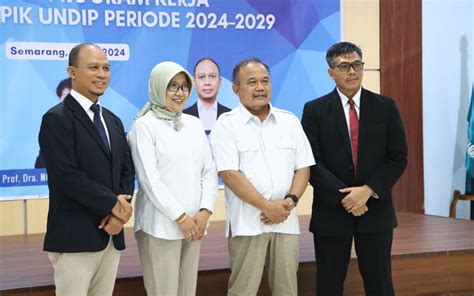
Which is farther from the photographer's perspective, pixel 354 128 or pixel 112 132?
pixel 354 128

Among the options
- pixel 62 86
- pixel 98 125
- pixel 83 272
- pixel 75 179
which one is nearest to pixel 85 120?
pixel 98 125

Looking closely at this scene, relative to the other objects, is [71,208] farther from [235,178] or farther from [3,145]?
[3,145]

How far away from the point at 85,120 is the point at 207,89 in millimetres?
2660

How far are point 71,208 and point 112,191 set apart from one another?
0.18m

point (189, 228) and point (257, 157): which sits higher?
point (257, 157)

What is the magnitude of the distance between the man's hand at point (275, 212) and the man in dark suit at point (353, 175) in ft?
0.71

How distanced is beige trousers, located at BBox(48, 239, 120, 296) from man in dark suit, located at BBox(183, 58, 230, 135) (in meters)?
2.64

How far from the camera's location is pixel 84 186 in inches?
105

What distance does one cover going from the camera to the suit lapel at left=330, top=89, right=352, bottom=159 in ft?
10.6

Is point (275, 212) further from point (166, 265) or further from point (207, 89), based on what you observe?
point (207, 89)

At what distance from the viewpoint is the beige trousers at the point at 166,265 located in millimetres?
2932

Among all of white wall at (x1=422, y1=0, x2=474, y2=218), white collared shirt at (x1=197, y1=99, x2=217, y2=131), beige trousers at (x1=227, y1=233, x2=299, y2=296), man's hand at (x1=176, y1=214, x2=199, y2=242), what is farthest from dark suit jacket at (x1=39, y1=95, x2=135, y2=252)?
white wall at (x1=422, y1=0, x2=474, y2=218)

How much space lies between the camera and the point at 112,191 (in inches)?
110

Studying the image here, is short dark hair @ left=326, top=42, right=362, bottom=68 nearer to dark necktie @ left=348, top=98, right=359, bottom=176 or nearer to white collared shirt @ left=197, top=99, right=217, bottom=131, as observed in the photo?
dark necktie @ left=348, top=98, right=359, bottom=176
